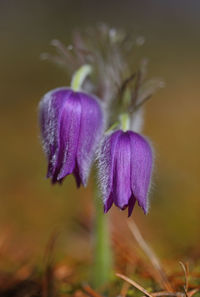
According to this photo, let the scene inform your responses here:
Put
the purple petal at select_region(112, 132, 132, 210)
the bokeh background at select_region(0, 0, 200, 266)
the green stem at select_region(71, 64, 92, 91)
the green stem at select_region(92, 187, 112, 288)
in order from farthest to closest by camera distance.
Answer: the bokeh background at select_region(0, 0, 200, 266)
the green stem at select_region(92, 187, 112, 288)
the green stem at select_region(71, 64, 92, 91)
the purple petal at select_region(112, 132, 132, 210)

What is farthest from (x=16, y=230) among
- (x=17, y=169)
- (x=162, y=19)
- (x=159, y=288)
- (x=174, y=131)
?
(x=162, y=19)

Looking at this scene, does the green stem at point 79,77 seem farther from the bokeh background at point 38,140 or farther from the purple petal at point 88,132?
the bokeh background at point 38,140

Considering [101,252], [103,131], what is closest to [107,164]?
[103,131]

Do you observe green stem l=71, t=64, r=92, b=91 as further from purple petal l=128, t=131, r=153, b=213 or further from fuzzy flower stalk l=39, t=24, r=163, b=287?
purple petal l=128, t=131, r=153, b=213

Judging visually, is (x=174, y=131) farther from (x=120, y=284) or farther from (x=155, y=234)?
(x=120, y=284)

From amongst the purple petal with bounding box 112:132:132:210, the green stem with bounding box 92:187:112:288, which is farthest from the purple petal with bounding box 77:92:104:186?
the green stem with bounding box 92:187:112:288

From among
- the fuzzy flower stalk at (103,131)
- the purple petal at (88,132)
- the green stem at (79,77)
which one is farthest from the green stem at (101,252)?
the green stem at (79,77)
